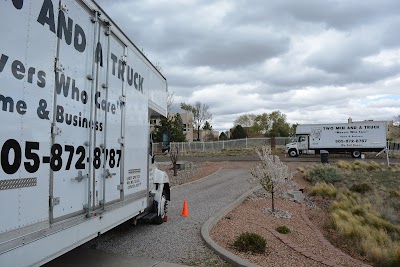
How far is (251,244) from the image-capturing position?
6402mm

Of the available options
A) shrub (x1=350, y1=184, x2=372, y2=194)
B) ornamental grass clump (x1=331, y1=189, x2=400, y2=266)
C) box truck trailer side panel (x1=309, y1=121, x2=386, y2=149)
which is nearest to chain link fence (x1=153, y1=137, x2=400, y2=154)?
box truck trailer side panel (x1=309, y1=121, x2=386, y2=149)

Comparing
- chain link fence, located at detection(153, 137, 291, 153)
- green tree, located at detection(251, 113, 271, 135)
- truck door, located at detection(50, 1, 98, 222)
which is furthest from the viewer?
green tree, located at detection(251, 113, 271, 135)

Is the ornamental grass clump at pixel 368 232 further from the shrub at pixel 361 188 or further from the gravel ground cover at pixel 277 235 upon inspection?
the shrub at pixel 361 188

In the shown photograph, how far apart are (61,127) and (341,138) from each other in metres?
38.9

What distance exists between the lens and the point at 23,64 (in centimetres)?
320

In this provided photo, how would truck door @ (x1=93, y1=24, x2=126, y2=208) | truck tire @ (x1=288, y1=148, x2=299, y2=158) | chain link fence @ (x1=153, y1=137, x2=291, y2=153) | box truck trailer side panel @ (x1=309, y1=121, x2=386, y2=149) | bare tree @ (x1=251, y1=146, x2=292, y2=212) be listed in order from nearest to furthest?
truck door @ (x1=93, y1=24, x2=126, y2=208)
bare tree @ (x1=251, y1=146, x2=292, y2=212)
box truck trailer side panel @ (x1=309, y1=121, x2=386, y2=149)
truck tire @ (x1=288, y1=148, x2=299, y2=158)
chain link fence @ (x1=153, y1=137, x2=291, y2=153)

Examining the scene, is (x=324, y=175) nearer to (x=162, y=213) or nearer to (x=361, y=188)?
(x=361, y=188)

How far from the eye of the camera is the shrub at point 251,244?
6.34m

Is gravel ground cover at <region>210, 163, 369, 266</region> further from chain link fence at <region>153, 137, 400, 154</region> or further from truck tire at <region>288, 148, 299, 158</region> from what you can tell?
chain link fence at <region>153, 137, 400, 154</region>

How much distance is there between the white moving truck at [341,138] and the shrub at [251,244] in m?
35.2

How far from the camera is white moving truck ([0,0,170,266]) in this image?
10.0ft

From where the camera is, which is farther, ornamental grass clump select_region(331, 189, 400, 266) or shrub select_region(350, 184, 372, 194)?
shrub select_region(350, 184, 372, 194)

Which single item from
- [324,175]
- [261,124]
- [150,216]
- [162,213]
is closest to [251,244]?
[150,216]

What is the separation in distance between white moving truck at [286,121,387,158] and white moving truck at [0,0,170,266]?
1436 inches
